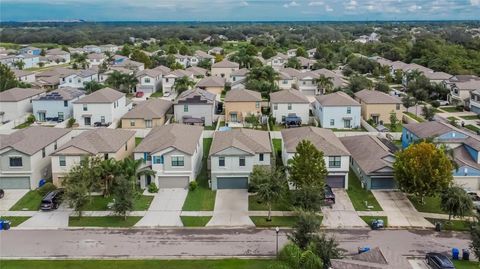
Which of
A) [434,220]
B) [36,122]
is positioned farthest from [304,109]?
[36,122]

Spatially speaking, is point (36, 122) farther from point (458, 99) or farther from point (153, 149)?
point (458, 99)

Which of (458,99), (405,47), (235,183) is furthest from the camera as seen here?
(405,47)

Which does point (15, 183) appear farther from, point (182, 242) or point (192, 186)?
point (182, 242)

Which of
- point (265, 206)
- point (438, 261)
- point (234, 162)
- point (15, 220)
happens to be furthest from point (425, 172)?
point (15, 220)

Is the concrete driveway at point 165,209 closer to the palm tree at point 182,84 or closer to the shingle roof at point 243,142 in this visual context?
the shingle roof at point 243,142

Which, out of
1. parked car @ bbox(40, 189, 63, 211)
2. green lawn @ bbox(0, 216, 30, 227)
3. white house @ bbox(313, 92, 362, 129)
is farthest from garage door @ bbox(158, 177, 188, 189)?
white house @ bbox(313, 92, 362, 129)

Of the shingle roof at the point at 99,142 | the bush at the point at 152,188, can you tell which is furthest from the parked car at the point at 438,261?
the shingle roof at the point at 99,142

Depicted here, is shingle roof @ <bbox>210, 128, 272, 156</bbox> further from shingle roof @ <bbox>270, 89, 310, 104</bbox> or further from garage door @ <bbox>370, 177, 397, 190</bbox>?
shingle roof @ <bbox>270, 89, 310, 104</bbox>
